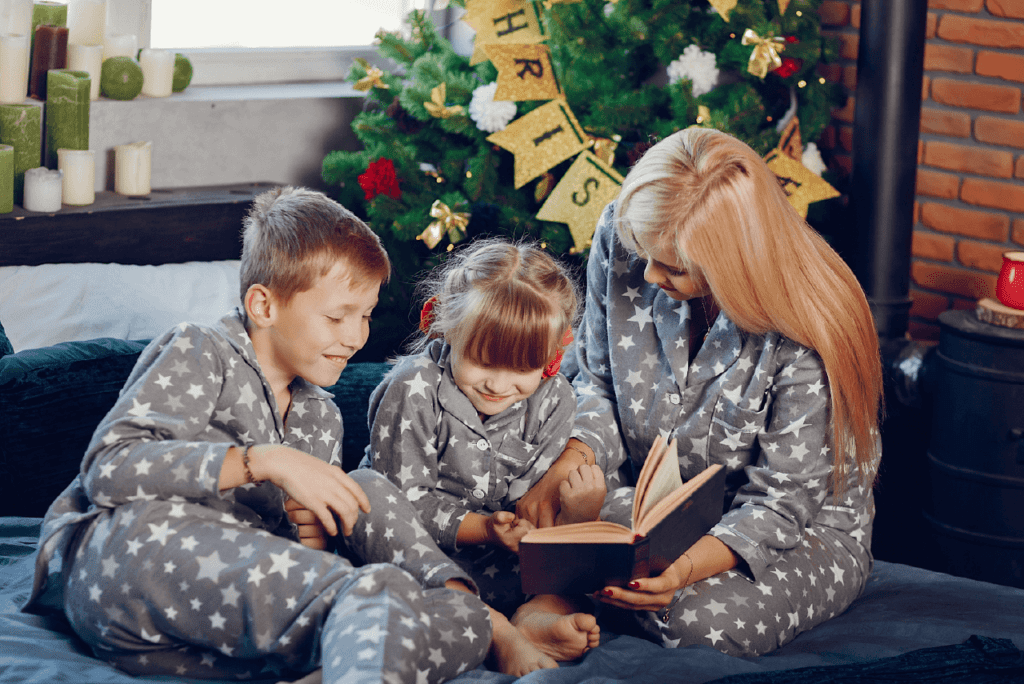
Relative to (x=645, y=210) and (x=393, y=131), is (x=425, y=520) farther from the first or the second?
(x=393, y=131)

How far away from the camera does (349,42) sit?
3404 mm

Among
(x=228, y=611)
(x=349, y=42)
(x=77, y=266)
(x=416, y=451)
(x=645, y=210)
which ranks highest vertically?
Result: (x=349, y=42)

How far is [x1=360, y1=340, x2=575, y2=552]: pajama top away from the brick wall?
1417 mm

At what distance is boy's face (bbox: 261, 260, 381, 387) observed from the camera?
159 centimetres

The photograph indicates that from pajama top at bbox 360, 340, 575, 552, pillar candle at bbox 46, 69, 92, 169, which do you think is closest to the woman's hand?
pajama top at bbox 360, 340, 575, 552

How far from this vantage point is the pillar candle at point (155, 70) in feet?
9.48

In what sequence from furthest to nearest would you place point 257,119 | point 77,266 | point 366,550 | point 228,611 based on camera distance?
point 257,119
point 77,266
point 366,550
point 228,611

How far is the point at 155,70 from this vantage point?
2.89 m

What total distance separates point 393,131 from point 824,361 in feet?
5.07

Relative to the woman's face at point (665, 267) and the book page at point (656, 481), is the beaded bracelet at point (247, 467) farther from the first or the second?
the woman's face at point (665, 267)

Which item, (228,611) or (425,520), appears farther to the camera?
(425,520)

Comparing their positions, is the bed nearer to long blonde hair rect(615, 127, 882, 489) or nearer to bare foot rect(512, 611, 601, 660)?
bare foot rect(512, 611, 601, 660)

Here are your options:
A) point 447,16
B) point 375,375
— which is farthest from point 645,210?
point 447,16

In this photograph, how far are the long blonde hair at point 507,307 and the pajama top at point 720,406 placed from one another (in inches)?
6.9
